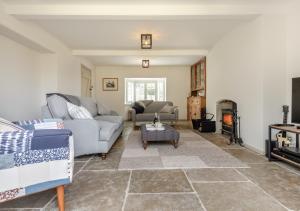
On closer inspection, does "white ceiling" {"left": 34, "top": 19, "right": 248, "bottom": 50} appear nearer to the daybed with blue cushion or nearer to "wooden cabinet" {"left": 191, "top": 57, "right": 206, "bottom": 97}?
"wooden cabinet" {"left": 191, "top": 57, "right": 206, "bottom": 97}

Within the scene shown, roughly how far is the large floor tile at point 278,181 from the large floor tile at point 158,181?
79cm

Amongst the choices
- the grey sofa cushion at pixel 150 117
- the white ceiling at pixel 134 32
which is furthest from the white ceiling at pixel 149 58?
the grey sofa cushion at pixel 150 117

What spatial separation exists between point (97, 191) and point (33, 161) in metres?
0.78

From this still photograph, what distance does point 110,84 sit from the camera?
28.7 feet

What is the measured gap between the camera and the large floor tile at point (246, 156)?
9.58ft

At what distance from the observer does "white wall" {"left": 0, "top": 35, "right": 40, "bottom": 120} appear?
379cm

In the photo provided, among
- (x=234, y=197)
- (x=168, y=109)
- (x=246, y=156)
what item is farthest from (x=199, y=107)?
(x=234, y=197)

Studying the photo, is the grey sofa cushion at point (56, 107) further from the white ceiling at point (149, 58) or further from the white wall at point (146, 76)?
the white wall at point (146, 76)

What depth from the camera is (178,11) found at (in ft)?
10.5

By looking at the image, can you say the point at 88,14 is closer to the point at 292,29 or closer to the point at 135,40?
the point at 135,40

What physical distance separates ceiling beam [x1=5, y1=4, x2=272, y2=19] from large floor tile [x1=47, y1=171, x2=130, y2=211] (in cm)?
246

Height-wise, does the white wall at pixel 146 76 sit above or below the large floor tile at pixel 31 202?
above

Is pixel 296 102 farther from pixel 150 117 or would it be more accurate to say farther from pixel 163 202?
pixel 150 117

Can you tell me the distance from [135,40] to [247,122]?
10.6 ft
